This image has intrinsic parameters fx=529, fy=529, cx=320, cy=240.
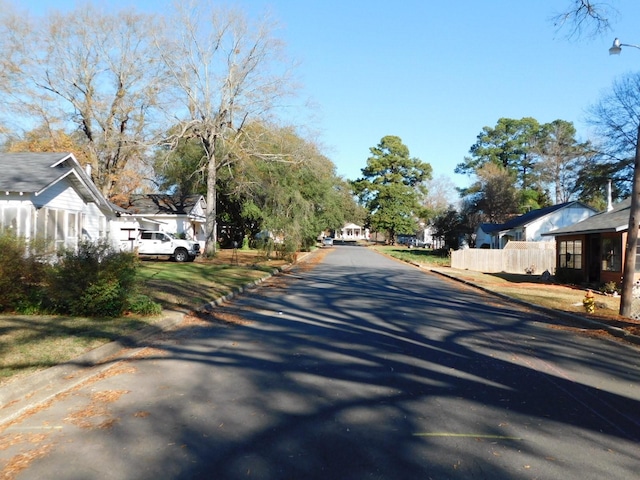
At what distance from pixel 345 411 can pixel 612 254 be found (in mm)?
21226

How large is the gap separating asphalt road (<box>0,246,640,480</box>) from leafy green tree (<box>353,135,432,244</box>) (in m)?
80.9

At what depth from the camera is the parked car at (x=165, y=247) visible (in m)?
31.6

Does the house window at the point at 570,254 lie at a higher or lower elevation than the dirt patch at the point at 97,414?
higher

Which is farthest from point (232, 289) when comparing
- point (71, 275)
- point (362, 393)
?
point (362, 393)

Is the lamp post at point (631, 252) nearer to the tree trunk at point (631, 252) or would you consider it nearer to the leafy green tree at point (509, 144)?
the tree trunk at point (631, 252)

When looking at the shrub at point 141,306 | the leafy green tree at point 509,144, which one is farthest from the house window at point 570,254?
the leafy green tree at point 509,144

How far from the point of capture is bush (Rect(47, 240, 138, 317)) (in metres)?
10.5

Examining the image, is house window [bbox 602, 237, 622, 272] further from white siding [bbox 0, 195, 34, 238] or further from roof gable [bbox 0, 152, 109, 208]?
Result: white siding [bbox 0, 195, 34, 238]

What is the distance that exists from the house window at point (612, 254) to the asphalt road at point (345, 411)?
45.2 ft

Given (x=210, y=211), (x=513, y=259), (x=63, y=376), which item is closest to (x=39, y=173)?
(x=210, y=211)

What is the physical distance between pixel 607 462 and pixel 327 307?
9682 mm

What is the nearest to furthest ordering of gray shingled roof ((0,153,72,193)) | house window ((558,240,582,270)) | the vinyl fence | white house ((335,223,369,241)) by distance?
gray shingled roof ((0,153,72,193))
house window ((558,240,582,270))
the vinyl fence
white house ((335,223,369,241))

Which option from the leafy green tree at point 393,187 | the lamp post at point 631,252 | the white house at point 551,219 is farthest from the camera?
the leafy green tree at point 393,187

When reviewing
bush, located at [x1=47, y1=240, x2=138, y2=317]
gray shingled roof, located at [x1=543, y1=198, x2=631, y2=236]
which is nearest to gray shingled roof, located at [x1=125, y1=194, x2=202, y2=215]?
gray shingled roof, located at [x1=543, y1=198, x2=631, y2=236]
